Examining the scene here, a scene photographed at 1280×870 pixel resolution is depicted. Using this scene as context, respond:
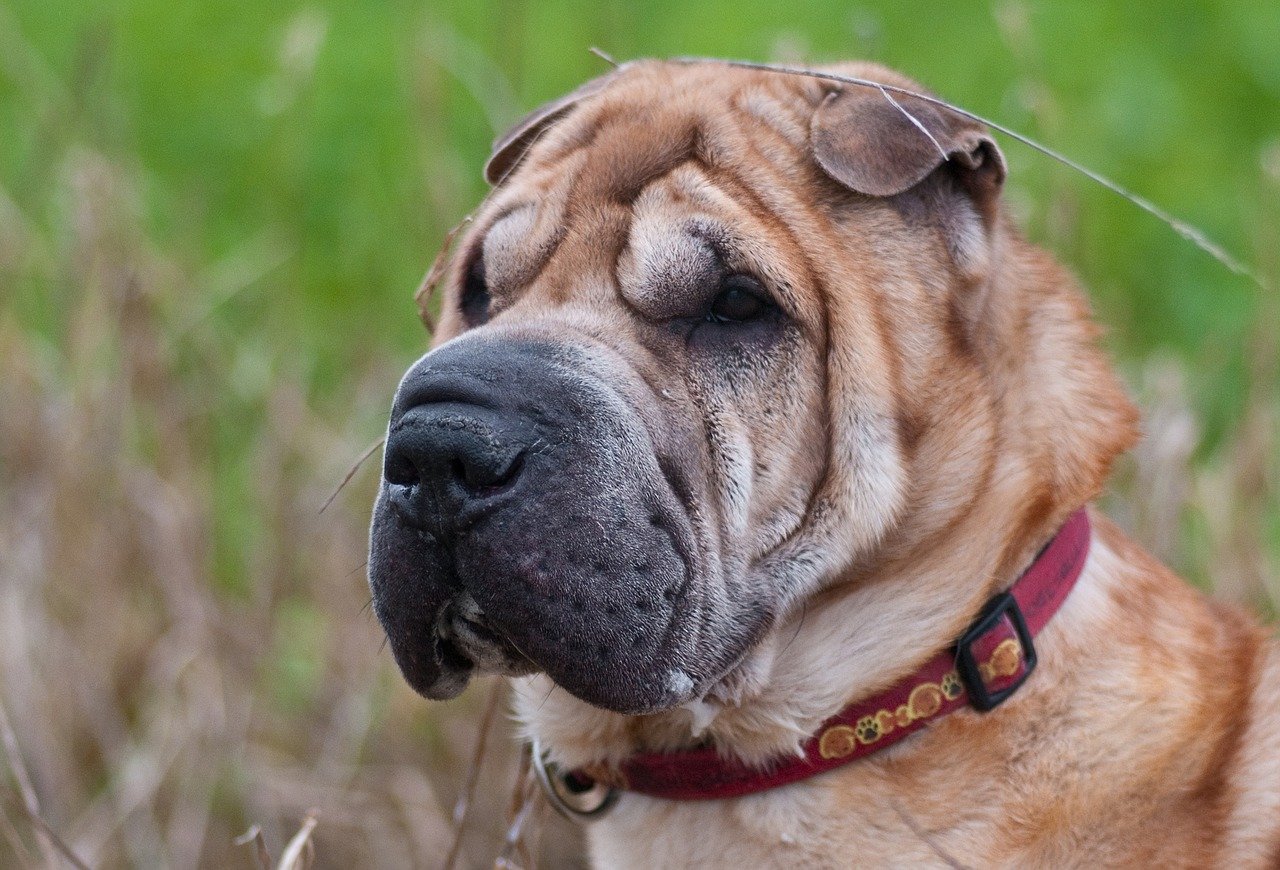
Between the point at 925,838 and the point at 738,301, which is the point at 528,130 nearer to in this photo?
the point at 738,301

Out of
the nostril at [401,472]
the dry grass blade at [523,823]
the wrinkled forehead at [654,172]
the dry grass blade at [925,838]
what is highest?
the wrinkled forehead at [654,172]

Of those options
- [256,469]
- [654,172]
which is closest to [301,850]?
[654,172]

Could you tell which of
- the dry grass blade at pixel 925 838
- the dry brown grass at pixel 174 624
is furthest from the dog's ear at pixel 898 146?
the dry brown grass at pixel 174 624

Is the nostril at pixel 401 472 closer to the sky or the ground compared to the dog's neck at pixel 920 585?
closer to the sky

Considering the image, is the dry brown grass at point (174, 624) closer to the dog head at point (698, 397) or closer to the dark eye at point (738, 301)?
the dog head at point (698, 397)

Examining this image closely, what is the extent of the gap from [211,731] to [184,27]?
610 centimetres

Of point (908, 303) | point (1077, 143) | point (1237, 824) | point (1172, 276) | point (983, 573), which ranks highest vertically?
point (908, 303)

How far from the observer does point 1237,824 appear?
2.70m

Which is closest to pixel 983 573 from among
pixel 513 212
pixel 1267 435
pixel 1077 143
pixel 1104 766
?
pixel 1104 766

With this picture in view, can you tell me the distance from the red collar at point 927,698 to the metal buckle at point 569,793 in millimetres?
139

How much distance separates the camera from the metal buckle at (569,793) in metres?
2.97

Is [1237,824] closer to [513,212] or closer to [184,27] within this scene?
[513,212]

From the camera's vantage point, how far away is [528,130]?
3.38m

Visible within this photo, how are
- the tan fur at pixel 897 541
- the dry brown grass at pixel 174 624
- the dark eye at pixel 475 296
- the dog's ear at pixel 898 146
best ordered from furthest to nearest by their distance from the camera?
the dry brown grass at pixel 174 624, the dark eye at pixel 475 296, the dog's ear at pixel 898 146, the tan fur at pixel 897 541
